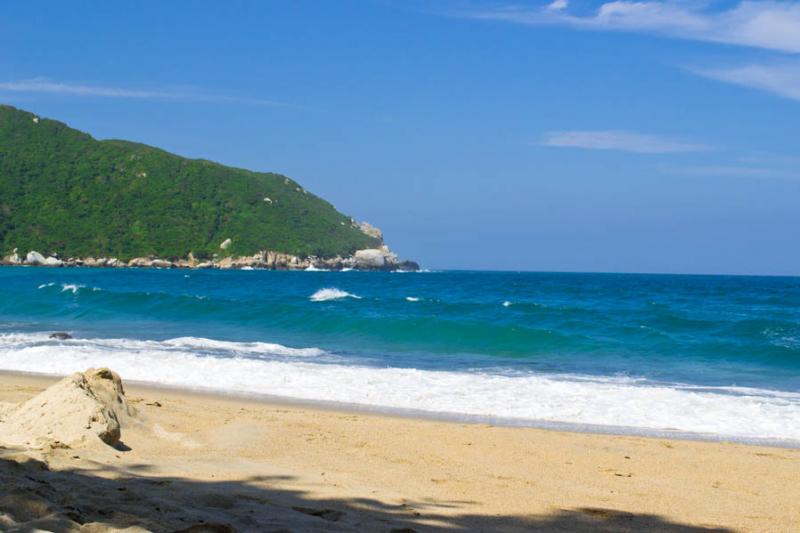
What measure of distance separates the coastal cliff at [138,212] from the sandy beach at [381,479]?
93.0m

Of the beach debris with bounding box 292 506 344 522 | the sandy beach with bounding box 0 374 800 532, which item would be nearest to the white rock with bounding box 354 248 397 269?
the sandy beach with bounding box 0 374 800 532

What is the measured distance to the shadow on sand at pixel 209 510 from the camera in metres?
4.19

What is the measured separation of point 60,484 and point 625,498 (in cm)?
431

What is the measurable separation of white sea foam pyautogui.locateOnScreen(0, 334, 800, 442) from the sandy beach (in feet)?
5.94

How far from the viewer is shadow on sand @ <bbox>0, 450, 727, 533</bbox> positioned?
419 cm

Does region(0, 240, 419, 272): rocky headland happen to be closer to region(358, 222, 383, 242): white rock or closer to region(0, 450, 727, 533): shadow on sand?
region(358, 222, 383, 242): white rock

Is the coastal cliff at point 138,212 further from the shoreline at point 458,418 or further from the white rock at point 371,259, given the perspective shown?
the shoreline at point 458,418

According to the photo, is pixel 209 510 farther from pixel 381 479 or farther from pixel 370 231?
pixel 370 231

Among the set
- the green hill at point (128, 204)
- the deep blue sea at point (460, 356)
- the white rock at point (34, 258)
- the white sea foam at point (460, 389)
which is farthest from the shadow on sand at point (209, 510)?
the green hill at point (128, 204)

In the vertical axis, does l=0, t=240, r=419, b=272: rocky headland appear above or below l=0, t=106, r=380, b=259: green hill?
below

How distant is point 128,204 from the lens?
105 m

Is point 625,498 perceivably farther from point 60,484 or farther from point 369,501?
point 60,484

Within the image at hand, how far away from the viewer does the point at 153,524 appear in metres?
4.23

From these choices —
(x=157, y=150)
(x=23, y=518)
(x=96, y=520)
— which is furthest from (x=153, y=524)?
(x=157, y=150)
